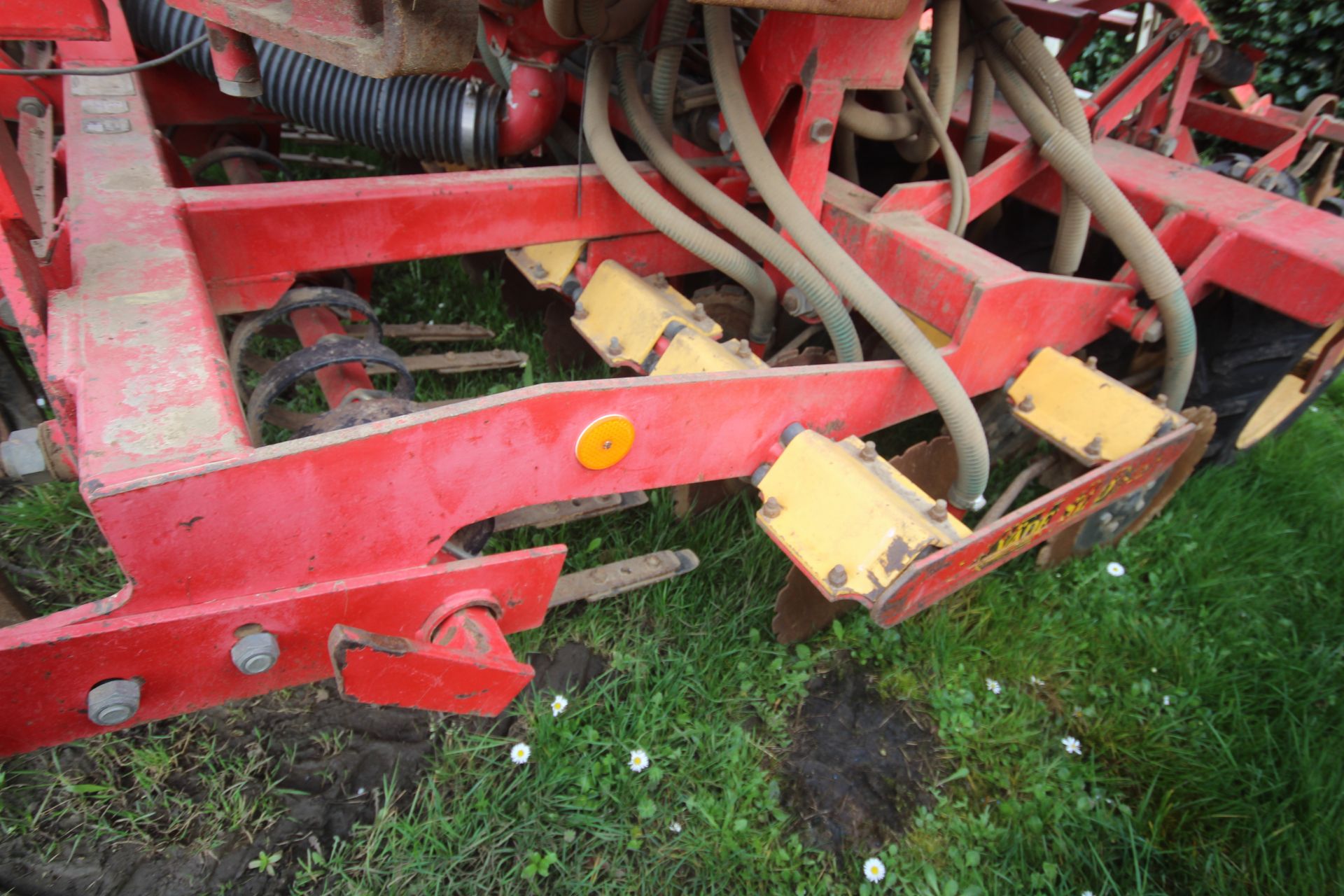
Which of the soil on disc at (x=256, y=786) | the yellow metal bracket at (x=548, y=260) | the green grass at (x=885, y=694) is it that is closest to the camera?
the soil on disc at (x=256, y=786)

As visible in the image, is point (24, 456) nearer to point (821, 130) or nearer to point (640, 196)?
point (640, 196)

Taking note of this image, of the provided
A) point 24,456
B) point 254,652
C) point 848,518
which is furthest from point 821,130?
Answer: point 24,456

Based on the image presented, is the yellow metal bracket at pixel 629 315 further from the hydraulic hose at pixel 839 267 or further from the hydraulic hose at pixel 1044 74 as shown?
the hydraulic hose at pixel 1044 74

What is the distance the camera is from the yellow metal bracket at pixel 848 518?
5.00ft

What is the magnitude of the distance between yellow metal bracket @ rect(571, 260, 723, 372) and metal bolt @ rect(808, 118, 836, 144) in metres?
0.49

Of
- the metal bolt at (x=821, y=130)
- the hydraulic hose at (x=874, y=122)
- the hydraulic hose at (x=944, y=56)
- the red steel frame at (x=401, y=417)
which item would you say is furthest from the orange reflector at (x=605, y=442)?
the hydraulic hose at (x=944, y=56)

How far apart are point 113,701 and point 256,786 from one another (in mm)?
730

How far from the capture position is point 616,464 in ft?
5.23

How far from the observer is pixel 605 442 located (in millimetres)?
1539

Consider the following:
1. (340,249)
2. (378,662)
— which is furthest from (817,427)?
(340,249)

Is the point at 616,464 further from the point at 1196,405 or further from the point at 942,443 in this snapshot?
the point at 1196,405

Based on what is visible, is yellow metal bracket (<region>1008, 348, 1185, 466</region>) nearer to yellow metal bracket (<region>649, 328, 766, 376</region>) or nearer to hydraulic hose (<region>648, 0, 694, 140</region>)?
yellow metal bracket (<region>649, 328, 766, 376</region>)

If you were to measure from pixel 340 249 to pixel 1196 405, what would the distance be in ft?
8.61

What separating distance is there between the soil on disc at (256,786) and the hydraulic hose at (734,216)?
1.07 m
